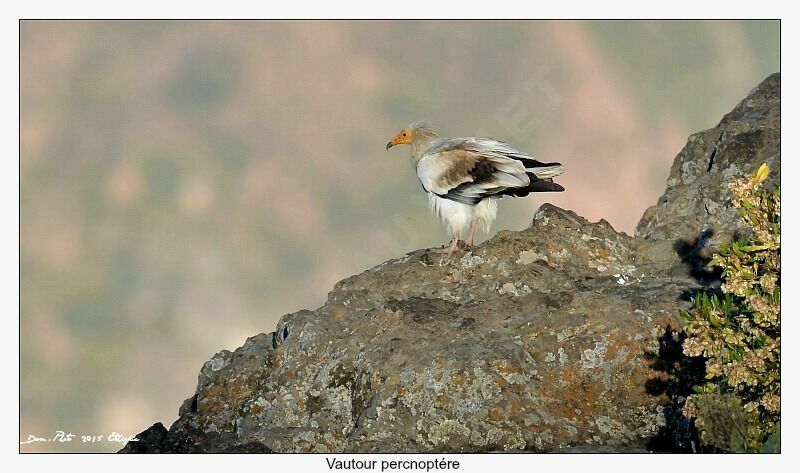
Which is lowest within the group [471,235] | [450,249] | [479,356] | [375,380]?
[375,380]

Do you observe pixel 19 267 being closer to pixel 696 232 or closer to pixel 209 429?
pixel 209 429

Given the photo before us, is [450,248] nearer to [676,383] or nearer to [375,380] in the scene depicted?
[375,380]

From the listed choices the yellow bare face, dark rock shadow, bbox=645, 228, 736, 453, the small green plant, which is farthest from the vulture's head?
the small green plant

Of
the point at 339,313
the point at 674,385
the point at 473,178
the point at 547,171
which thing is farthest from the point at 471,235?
the point at 674,385

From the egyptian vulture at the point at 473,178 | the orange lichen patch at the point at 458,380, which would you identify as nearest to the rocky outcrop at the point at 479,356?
the orange lichen patch at the point at 458,380

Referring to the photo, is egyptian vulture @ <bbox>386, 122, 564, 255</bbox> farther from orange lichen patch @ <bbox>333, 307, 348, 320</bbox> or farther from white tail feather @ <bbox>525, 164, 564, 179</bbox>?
orange lichen patch @ <bbox>333, 307, 348, 320</bbox>

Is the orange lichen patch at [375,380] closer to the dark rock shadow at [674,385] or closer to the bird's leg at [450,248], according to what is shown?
the bird's leg at [450,248]

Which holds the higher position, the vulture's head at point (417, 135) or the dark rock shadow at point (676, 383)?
the vulture's head at point (417, 135)
